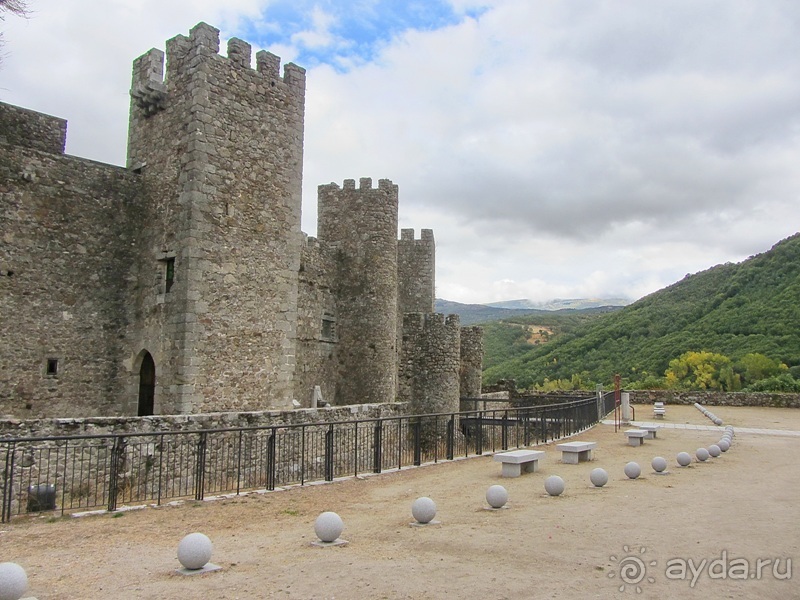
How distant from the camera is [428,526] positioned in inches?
316

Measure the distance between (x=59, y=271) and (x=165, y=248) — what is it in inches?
88.1

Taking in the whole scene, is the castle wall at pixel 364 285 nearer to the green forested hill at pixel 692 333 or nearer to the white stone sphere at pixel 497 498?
the white stone sphere at pixel 497 498

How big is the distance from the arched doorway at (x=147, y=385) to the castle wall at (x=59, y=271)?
496 mm

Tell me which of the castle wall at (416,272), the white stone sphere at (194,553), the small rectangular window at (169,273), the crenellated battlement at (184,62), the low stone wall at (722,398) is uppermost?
the crenellated battlement at (184,62)

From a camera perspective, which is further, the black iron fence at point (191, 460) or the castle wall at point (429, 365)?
the castle wall at point (429, 365)

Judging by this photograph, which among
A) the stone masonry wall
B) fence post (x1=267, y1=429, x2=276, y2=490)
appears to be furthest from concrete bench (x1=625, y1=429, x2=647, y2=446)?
the stone masonry wall

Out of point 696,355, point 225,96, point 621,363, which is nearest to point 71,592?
point 225,96

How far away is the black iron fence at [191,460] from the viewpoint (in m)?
9.69

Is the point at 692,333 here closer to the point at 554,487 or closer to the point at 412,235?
the point at 412,235

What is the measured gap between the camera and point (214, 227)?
15289mm

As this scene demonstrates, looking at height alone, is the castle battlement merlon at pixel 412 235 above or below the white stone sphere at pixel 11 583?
above

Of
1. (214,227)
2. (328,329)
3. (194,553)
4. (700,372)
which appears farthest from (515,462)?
(700,372)

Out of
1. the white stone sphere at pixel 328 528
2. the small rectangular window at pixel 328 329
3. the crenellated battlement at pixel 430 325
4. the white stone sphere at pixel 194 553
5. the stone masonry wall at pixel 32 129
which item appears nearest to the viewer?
the white stone sphere at pixel 194 553

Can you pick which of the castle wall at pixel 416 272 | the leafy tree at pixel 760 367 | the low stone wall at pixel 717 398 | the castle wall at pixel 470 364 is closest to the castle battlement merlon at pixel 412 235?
the castle wall at pixel 416 272
